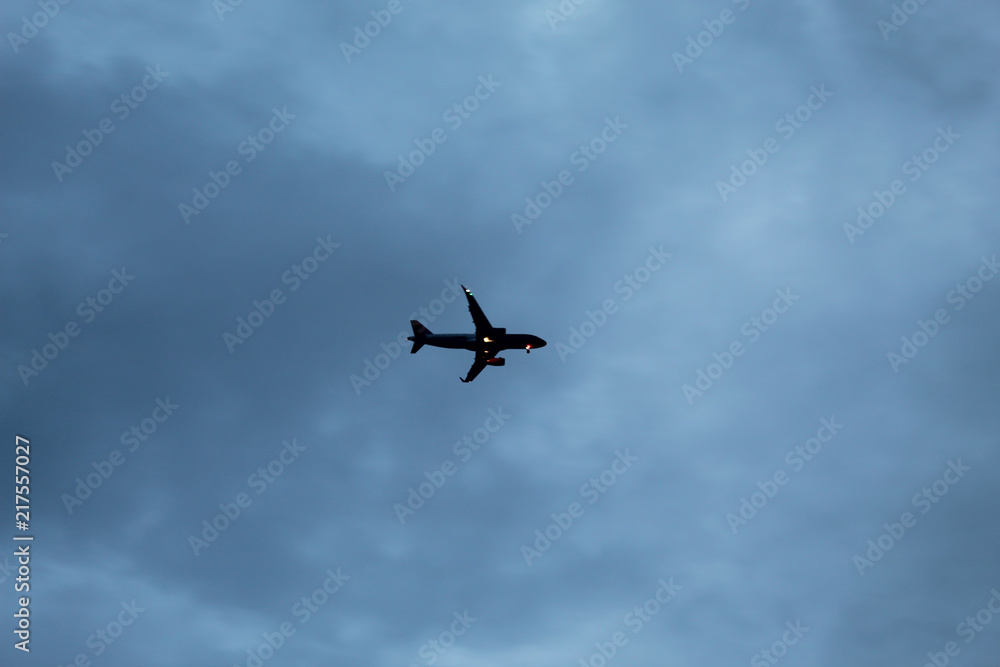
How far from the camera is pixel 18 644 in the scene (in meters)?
154

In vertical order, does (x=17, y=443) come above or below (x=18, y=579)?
above

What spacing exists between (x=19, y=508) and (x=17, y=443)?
27.1ft

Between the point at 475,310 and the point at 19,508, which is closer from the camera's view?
the point at 19,508

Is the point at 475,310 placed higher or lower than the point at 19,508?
higher

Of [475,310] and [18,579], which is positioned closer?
[18,579]

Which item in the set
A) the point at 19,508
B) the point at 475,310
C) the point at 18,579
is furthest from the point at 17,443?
the point at 475,310

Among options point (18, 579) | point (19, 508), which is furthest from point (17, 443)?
point (18, 579)

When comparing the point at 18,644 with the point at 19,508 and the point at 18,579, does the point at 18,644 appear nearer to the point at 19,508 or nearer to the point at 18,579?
the point at 18,579

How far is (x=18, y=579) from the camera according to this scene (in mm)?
152500

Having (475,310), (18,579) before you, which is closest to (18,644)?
(18,579)

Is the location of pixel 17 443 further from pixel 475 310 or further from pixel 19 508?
pixel 475 310

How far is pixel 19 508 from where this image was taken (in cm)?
14775

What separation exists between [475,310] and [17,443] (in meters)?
75.1

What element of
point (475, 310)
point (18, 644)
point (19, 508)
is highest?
point (475, 310)
